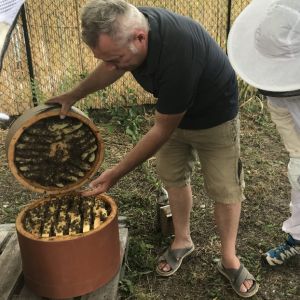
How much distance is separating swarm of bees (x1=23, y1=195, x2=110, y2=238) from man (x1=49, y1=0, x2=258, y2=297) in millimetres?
148

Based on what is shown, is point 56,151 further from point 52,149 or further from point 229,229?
point 229,229

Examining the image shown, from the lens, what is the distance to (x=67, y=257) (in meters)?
2.43

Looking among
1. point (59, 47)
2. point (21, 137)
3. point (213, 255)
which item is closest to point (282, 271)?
point (213, 255)

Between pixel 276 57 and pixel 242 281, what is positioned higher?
pixel 276 57

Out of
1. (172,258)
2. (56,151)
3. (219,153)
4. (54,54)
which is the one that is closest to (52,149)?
(56,151)

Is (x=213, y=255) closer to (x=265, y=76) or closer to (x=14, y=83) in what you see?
(x=265, y=76)

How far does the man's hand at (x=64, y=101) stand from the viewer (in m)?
2.51

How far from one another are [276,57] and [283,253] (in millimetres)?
1411

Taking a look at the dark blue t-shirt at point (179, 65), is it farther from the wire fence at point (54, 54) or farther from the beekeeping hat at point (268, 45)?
the wire fence at point (54, 54)

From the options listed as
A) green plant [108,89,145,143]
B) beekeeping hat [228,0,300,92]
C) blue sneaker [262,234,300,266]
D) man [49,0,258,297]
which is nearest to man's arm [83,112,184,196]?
man [49,0,258,297]

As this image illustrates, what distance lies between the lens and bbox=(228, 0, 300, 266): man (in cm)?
229

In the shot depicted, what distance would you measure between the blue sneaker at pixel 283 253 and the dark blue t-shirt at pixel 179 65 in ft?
3.96

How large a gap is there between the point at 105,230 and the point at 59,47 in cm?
356

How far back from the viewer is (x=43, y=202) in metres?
2.73
